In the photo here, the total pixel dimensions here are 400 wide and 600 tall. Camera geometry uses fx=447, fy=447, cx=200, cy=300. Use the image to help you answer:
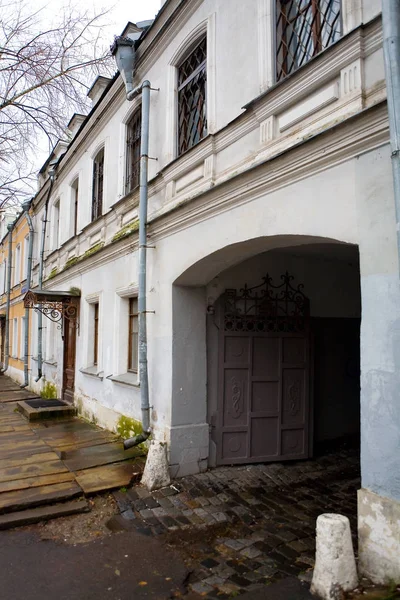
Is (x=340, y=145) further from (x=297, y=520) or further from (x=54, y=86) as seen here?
(x=54, y=86)

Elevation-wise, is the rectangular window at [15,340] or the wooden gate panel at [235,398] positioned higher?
the rectangular window at [15,340]

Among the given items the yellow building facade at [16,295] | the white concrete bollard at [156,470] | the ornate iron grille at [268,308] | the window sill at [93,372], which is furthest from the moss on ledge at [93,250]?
the yellow building facade at [16,295]

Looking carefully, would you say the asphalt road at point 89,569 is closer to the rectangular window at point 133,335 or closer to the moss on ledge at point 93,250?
the rectangular window at point 133,335

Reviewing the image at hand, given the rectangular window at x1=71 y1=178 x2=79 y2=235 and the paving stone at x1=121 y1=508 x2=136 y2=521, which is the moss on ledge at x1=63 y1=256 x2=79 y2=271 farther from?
the paving stone at x1=121 y1=508 x2=136 y2=521

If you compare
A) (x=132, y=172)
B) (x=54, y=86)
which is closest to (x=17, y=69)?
(x=54, y=86)

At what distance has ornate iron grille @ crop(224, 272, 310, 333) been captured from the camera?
242 inches

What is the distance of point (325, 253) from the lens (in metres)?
6.45

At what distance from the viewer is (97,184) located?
31.6 ft

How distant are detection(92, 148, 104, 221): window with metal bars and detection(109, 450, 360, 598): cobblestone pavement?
19.9 ft

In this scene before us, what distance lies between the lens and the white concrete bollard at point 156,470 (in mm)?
5250

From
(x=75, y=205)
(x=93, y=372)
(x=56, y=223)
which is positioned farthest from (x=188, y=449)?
(x=56, y=223)

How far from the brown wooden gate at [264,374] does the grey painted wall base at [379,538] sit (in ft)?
9.67

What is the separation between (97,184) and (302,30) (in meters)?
6.25

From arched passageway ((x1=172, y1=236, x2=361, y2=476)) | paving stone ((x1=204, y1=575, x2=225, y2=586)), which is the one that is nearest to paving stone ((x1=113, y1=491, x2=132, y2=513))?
arched passageway ((x1=172, y1=236, x2=361, y2=476))
